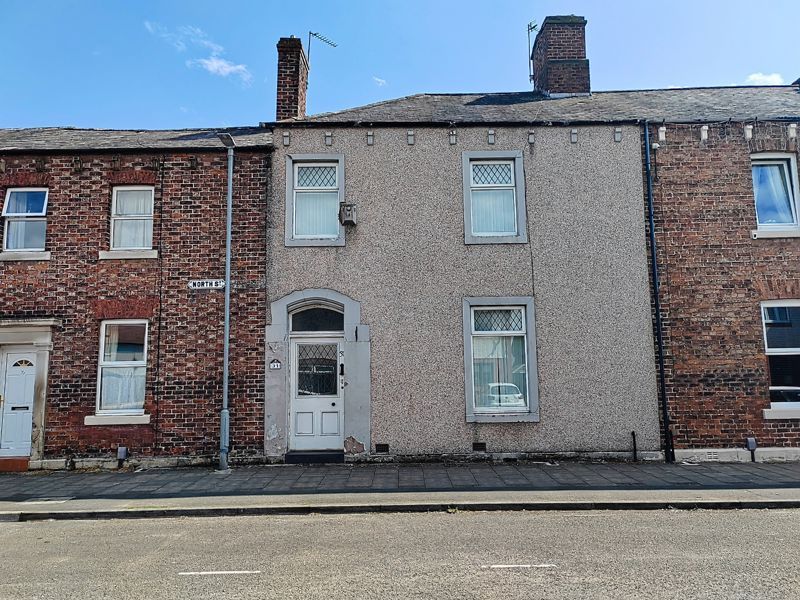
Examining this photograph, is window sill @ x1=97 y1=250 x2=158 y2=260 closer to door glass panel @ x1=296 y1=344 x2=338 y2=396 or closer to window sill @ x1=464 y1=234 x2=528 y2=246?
door glass panel @ x1=296 y1=344 x2=338 y2=396

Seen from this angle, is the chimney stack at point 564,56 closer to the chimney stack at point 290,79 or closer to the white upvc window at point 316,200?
the chimney stack at point 290,79

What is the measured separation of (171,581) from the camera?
531 cm

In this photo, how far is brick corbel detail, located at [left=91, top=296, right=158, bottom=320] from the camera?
1173cm

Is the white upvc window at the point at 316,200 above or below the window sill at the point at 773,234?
above

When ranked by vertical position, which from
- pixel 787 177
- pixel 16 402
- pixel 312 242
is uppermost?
pixel 787 177

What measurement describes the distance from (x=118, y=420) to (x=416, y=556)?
26.1 feet

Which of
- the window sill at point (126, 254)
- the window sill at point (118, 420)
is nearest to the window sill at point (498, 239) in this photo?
the window sill at point (126, 254)

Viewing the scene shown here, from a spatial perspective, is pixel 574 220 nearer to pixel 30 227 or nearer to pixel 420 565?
pixel 420 565

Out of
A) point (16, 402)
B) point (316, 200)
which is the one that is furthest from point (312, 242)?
point (16, 402)

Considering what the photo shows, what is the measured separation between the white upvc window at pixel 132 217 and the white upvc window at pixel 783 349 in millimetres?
12812

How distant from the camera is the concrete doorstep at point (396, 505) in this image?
318 inches

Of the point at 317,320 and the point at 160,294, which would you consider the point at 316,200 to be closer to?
the point at 317,320

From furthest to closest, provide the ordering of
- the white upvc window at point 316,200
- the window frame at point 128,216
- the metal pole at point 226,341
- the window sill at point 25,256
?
the white upvc window at point 316,200 < the window frame at point 128,216 < the window sill at point 25,256 < the metal pole at point 226,341

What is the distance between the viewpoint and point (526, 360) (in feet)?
38.6
